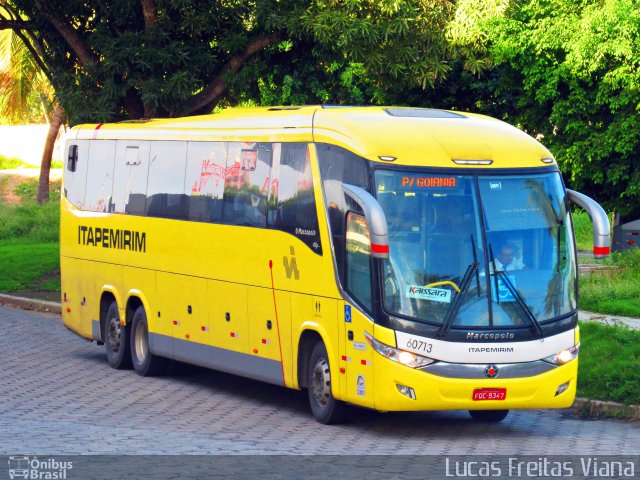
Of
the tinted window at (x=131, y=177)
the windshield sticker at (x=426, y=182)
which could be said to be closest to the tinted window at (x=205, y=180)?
the tinted window at (x=131, y=177)

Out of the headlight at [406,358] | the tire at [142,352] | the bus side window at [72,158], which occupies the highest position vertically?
the bus side window at [72,158]

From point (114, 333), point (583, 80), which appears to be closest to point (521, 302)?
point (114, 333)

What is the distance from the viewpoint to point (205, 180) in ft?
53.8

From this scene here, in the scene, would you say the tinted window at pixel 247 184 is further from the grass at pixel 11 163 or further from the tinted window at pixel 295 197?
the grass at pixel 11 163

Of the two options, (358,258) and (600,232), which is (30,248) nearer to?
(358,258)

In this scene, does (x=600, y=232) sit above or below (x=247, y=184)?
below

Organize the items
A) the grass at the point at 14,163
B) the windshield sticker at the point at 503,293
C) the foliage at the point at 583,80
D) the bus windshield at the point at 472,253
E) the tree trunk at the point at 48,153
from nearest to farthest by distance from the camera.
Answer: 1. the bus windshield at the point at 472,253
2. the windshield sticker at the point at 503,293
3. the foliage at the point at 583,80
4. the tree trunk at the point at 48,153
5. the grass at the point at 14,163


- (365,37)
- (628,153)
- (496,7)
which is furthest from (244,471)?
(628,153)

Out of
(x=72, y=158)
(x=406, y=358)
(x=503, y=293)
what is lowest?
(x=406, y=358)

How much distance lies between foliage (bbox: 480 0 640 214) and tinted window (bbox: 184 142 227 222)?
34.5 feet

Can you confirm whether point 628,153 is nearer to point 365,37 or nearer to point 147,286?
point 365,37

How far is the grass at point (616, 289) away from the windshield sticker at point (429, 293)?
7938 mm

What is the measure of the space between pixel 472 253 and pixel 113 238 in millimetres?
7443

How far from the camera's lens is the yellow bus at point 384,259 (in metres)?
12.6
